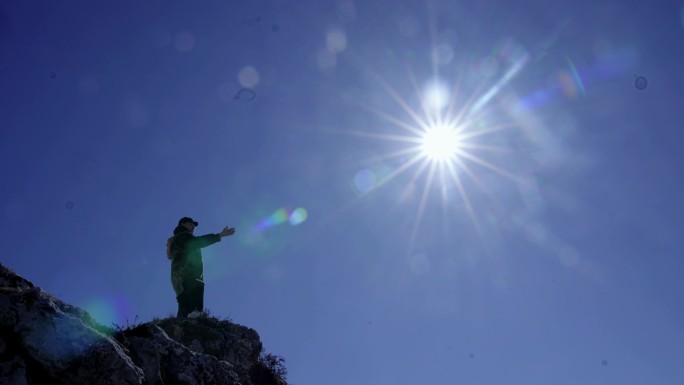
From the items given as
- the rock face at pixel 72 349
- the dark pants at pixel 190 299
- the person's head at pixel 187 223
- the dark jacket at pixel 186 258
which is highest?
the person's head at pixel 187 223

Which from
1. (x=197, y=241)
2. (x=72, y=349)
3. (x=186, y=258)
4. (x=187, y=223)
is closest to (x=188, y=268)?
(x=186, y=258)

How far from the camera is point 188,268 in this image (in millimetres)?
10953

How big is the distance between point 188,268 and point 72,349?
5.43 meters

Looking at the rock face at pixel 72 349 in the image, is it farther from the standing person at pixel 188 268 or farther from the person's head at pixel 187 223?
the person's head at pixel 187 223

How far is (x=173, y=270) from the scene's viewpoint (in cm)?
1109

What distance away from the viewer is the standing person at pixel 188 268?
1095 cm

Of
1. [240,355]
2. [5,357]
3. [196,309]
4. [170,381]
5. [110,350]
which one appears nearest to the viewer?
[5,357]

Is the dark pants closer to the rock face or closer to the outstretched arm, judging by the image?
the outstretched arm

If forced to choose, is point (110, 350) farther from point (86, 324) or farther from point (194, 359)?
point (194, 359)

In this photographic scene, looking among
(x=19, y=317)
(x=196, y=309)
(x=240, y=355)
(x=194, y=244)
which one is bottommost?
(x=19, y=317)

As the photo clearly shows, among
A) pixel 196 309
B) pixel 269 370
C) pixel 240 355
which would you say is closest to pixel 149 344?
pixel 240 355

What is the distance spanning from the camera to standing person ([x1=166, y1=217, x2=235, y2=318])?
10945 mm

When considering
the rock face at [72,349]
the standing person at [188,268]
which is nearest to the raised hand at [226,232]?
the standing person at [188,268]

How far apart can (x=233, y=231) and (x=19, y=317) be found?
18.8 feet
